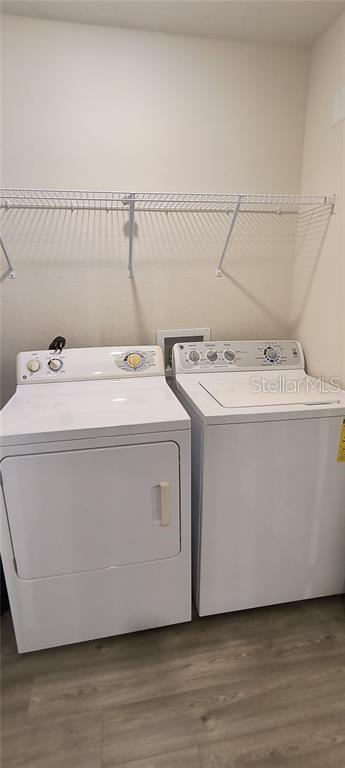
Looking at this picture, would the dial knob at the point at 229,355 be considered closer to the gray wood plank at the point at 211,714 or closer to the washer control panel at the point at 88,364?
the washer control panel at the point at 88,364

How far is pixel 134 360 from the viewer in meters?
1.67

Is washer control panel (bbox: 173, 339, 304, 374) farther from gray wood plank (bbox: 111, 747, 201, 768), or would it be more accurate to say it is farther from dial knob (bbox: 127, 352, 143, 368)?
gray wood plank (bbox: 111, 747, 201, 768)

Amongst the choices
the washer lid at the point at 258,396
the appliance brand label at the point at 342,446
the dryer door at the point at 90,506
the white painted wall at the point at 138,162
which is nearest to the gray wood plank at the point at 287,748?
the dryer door at the point at 90,506

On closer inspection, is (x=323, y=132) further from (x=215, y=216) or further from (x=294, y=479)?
(x=294, y=479)

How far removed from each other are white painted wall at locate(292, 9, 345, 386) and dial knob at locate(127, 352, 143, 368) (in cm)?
88

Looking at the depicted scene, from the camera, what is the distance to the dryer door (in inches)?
44.1

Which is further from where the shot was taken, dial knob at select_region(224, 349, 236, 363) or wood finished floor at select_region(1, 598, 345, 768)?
dial knob at select_region(224, 349, 236, 363)

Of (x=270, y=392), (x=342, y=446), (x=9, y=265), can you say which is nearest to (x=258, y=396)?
(x=270, y=392)

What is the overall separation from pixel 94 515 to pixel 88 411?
1.14 feet

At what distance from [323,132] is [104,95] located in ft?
3.28

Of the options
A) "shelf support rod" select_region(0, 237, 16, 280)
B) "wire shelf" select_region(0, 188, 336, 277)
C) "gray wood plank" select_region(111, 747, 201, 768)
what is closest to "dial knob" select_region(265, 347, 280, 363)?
"wire shelf" select_region(0, 188, 336, 277)

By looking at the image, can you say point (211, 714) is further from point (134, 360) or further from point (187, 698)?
point (134, 360)

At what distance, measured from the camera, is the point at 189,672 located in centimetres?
127

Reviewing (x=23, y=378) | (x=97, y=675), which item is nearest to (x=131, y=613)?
(x=97, y=675)
